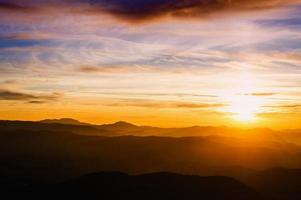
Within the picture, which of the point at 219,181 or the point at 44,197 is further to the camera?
the point at 219,181

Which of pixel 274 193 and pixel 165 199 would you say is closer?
pixel 165 199

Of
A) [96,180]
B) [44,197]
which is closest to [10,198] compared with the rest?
[44,197]

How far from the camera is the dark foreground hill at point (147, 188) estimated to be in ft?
468

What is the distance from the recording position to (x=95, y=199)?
14112cm

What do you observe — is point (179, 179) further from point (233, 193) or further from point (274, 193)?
point (274, 193)

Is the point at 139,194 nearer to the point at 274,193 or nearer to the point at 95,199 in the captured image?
the point at 95,199

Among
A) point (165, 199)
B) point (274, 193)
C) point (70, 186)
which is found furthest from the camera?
point (274, 193)

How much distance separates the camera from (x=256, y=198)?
142 metres

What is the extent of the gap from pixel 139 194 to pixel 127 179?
1431cm

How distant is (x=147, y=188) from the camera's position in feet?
478

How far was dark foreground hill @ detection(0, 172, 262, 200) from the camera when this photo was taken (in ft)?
468

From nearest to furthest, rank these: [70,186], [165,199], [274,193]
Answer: [165,199] → [70,186] → [274,193]

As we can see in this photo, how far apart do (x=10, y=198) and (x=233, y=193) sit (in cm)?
7206

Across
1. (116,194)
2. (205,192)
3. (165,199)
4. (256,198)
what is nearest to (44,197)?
(116,194)
